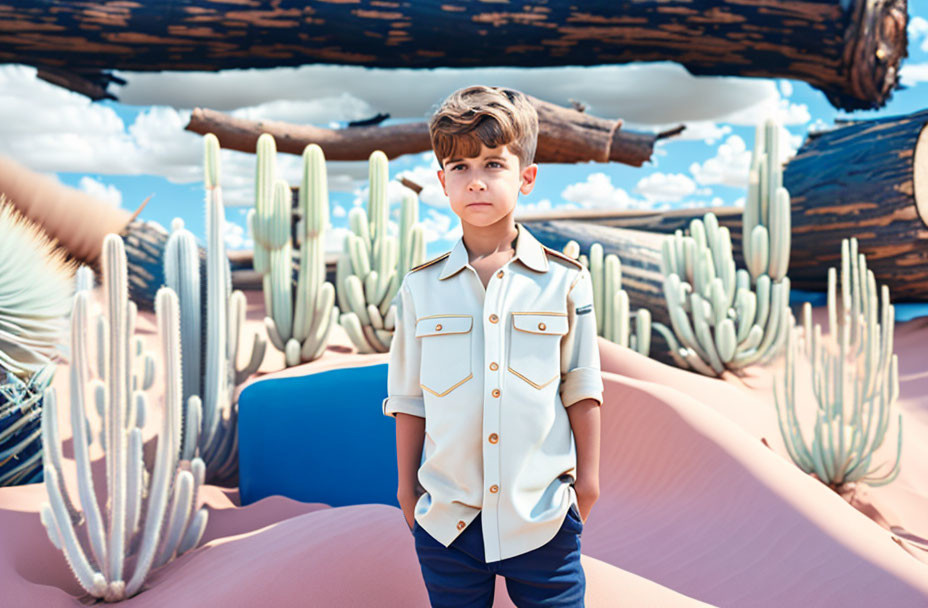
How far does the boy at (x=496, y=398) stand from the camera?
1.37 meters

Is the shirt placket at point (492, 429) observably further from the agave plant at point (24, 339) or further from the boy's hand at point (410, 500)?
the agave plant at point (24, 339)

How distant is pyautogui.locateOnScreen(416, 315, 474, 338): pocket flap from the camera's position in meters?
1.42

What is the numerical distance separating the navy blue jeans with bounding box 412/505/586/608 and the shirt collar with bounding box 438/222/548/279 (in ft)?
1.66

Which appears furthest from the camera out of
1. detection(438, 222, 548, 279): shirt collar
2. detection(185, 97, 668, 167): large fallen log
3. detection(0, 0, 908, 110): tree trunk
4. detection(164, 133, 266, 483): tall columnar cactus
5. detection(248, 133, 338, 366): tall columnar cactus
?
Result: detection(0, 0, 908, 110): tree trunk

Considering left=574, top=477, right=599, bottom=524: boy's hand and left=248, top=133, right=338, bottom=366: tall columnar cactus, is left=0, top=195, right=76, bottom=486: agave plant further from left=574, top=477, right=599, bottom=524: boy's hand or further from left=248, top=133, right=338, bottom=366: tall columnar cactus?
left=574, top=477, right=599, bottom=524: boy's hand

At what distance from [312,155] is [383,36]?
5038 mm

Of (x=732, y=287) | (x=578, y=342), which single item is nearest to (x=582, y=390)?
(x=578, y=342)

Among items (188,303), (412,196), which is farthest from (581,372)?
(412,196)

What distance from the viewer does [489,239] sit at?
4.86 ft

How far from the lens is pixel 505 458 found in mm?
1371

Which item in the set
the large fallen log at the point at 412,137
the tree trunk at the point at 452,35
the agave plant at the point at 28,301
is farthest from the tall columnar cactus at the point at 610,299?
the tree trunk at the point at 452,35

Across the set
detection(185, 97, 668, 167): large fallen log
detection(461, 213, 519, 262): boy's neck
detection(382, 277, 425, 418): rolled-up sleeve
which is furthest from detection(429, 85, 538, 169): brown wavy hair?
detection(185, 97, 668, 167): large fallen log

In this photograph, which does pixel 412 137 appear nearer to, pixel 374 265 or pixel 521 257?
pixel 374 265

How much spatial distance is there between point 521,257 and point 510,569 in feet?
2.10
